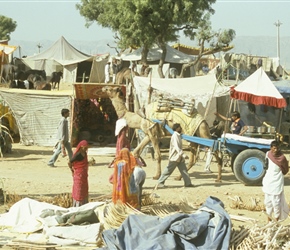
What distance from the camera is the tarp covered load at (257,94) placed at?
14.0m

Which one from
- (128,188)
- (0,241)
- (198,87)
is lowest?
(0,241)

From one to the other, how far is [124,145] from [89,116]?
332 inches

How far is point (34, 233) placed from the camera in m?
8.43

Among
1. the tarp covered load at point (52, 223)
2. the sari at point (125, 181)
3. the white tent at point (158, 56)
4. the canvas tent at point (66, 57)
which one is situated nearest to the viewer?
the tarp covered load at point (52, 223)

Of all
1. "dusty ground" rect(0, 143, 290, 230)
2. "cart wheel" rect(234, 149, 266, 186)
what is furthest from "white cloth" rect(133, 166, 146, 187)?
"cart wheel" rect(234, 149, 266, 186)

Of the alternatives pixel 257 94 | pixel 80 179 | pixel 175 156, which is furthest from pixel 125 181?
pixel 257 94

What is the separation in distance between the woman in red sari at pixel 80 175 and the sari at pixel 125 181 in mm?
916

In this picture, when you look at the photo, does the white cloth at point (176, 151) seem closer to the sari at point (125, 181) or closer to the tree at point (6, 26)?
the sari at point (125, 181)

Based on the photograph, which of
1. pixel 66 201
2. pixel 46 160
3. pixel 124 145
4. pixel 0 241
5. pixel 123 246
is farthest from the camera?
pixel 46 160

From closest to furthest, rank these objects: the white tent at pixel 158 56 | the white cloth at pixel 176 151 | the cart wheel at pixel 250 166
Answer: the white cloth at pixel 176 151, the cart wheel at pixel 250 166, the white tent at pixel 158 56

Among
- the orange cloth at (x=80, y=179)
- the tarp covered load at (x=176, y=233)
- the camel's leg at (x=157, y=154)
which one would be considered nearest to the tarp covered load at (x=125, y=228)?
the tarp covered load at (x=176, y=233)

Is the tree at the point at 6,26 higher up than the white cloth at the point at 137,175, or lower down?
higher up

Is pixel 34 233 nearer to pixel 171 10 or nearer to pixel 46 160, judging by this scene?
pixel 46 160

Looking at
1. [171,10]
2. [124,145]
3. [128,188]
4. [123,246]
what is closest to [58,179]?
[124,145]
